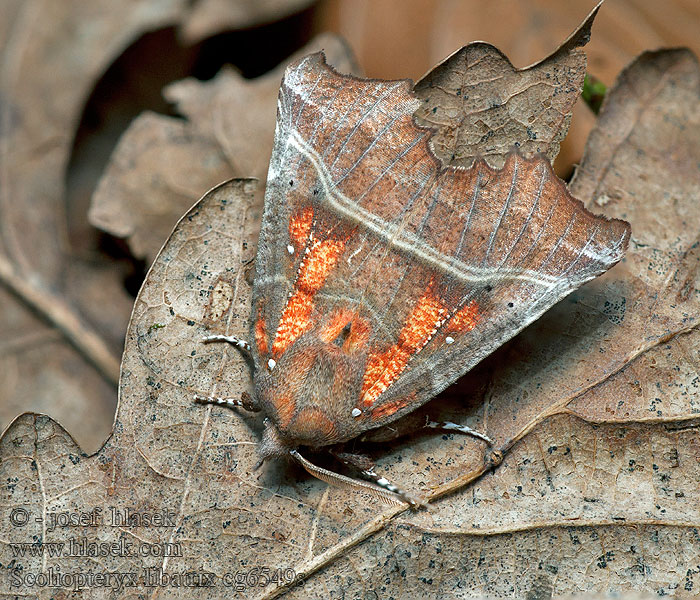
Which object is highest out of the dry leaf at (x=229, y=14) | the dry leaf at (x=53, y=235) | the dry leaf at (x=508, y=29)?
the dry leaf at (x=508, y=29)

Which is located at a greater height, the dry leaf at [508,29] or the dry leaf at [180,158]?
the dry leaf at [508,29]

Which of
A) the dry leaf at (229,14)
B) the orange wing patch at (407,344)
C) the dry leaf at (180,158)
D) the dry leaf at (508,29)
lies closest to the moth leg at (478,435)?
the orange wing patch at (407,344)

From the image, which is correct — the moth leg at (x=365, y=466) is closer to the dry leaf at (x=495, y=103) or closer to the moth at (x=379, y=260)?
the moth at (x=379, y=260)

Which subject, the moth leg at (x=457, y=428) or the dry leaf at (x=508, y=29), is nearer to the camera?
the moth leg at (x=457, y=428)

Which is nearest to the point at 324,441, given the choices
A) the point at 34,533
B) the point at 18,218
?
the point at 34,533

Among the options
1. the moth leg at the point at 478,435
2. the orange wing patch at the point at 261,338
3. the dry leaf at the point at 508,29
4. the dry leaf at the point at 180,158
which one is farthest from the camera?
the dry leaf at the point at 508,29

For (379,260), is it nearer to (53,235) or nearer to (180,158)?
(180,158)

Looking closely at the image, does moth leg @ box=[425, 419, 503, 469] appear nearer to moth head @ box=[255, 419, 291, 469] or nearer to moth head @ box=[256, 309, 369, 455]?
moth head @ box=[256, 309, 369, 455]

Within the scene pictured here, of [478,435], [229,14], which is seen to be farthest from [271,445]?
[229,14]

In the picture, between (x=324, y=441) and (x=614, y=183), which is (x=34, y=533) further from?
(x=614, y=183)
